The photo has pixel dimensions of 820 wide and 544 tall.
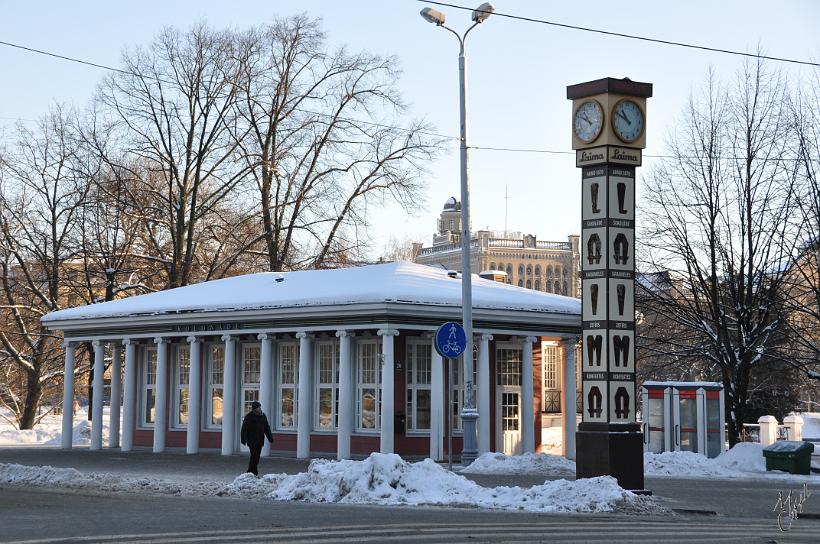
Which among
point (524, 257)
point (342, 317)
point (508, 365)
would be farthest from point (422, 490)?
point (524, 257)

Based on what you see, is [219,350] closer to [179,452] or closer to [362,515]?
[179,452]

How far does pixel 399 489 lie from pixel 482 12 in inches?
461

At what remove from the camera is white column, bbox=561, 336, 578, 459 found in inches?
1241

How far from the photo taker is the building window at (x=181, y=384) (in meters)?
34.2

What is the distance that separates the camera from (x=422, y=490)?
717 inches

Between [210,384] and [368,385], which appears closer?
[368,385]

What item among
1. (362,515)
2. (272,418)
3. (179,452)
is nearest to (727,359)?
(272,418)

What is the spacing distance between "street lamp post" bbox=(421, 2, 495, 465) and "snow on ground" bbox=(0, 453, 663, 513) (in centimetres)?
579

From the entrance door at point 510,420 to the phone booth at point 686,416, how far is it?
3402 mm

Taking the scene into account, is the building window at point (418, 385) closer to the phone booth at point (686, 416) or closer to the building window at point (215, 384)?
the phone booth at point (686, 416)

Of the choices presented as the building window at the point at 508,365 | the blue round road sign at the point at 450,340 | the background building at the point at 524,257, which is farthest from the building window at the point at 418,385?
the background building at the point at 524,257

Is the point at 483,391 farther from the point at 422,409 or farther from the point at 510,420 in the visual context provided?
the point at 510,420

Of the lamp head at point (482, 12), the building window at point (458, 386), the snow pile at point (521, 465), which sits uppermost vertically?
the lamp head at point (482, 12)

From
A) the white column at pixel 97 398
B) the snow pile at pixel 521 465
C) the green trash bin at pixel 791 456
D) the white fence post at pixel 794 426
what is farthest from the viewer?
the white column at pixel 97 398
